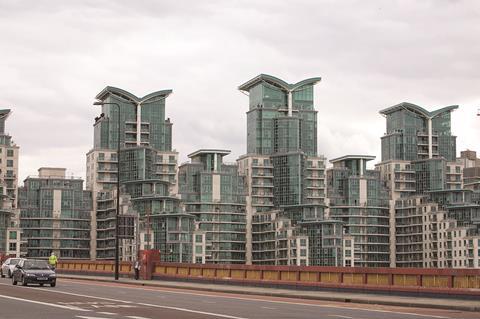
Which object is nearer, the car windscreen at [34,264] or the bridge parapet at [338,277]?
the bridge parapet at [338,277]

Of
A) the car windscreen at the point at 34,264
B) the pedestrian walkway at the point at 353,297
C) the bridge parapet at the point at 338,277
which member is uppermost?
the car windscreen at the point at 34,264

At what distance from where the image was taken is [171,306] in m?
34.8

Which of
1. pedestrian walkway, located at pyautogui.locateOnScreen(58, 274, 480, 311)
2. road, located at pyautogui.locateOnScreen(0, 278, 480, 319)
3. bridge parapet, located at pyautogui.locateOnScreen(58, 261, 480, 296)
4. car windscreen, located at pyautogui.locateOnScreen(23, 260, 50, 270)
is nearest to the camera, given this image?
road, located at pyautogui.locateOnScreen(0, 278, 480, 319)

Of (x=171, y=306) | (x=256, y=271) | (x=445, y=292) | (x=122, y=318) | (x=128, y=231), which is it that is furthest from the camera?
(x=128, y=231)

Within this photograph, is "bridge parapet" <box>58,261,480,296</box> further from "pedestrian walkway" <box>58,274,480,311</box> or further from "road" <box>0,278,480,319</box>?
"road" <box>0,278,480,319</box>

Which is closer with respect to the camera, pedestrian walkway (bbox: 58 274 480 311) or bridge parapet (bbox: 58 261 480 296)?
pedestrian walkway (bbox: 58 274 480 311)

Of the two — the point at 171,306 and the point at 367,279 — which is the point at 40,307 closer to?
the point at 171,306

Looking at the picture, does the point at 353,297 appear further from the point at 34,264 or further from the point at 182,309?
the point at 34,264

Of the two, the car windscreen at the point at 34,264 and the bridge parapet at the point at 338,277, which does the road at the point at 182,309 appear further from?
the car windscreen at the point at 34,264

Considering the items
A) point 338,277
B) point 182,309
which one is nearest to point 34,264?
point 338,277

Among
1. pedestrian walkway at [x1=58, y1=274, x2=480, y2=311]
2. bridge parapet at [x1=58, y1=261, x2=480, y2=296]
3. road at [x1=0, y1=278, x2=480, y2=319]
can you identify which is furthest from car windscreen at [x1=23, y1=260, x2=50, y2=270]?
road at [x1=0, y1=278, x2=480, y2=319]

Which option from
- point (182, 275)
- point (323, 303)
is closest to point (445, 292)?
point (323, 303)

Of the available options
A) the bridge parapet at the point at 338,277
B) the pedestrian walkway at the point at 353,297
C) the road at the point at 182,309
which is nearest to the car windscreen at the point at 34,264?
the pedestrian walkway at the point at 353,297

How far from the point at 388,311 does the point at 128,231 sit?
3829 cm
